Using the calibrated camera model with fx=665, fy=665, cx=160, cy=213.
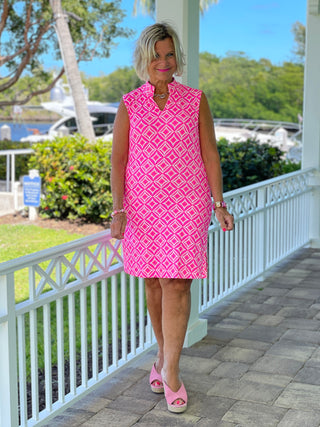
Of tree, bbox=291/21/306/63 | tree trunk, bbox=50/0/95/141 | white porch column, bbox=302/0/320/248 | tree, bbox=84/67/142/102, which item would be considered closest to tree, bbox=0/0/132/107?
tree trunk, bbox=50/0/95/141

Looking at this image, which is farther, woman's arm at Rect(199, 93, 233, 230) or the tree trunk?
the tree trunk

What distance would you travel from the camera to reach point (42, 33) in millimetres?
17406

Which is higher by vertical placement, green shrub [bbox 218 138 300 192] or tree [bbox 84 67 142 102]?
tree [bbox 84 67 142 102]

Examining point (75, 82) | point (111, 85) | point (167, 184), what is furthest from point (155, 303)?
point (111, 85)

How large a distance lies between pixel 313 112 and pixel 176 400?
12.6 ft

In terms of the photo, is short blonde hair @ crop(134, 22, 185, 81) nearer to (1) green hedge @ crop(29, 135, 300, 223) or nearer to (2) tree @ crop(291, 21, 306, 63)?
(1) green hedge @ crop(29, 135, 300, 223)

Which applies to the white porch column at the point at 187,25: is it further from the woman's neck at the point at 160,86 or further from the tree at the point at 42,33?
the tree at the point at 42,33

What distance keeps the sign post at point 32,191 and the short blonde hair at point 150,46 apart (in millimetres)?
5427

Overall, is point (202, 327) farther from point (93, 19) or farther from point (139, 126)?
point (93, 19)

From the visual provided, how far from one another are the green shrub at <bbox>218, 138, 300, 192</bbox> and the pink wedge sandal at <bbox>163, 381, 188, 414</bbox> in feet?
13.8

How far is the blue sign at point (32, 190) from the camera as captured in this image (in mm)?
7938

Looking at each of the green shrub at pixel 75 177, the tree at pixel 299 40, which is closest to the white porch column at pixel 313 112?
the green shrub at pixel 75 177

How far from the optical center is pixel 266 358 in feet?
11.1

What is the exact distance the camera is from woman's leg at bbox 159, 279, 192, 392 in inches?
107
